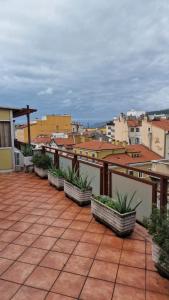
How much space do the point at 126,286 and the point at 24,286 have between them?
948mm

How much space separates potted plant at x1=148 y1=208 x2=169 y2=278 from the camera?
2098 mm

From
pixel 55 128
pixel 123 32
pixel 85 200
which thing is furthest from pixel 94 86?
pixel 85 200

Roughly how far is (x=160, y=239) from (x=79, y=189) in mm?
2148

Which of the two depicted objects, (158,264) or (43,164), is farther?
(43,164)

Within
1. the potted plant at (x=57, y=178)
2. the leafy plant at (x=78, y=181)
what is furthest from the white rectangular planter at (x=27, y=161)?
the leafy plant at (x=78, y=181)

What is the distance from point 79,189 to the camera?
4117 mm

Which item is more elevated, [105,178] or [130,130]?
[130,130]

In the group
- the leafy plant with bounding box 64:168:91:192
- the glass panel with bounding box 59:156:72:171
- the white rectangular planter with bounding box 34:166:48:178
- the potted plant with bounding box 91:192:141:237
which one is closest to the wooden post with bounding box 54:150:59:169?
the glass panel with bounding box 59:156:72:171

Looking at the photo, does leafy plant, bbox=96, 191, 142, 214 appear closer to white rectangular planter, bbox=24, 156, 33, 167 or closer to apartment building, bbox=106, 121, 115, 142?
white rectangular planter, bbox=24, 156, 33, 167

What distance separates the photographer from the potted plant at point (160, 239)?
6.88 feet

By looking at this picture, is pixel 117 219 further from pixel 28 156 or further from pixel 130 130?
pixel 130 130

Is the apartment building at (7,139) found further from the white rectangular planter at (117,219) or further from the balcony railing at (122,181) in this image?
the white rectangular planter at (117,219)

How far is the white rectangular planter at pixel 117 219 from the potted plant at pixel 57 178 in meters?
1.93

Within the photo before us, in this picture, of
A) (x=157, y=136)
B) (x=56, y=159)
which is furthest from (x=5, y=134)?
(x=157, y=136)
